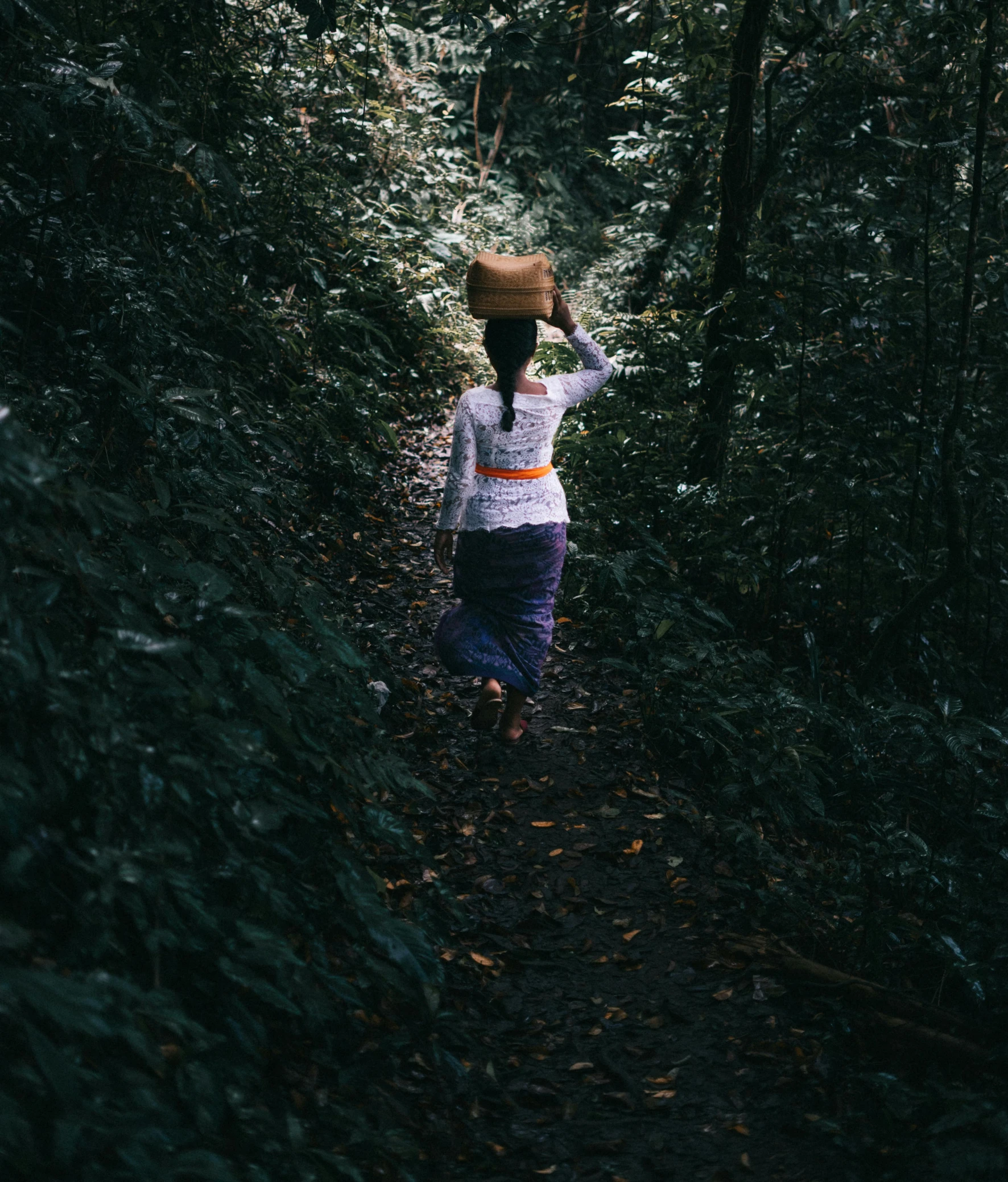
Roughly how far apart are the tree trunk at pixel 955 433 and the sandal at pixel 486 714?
2.15m

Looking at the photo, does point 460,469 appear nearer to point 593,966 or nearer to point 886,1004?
point 593,966

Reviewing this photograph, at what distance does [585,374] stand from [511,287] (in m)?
0.62

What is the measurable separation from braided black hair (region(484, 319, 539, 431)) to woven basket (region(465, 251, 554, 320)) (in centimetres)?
8

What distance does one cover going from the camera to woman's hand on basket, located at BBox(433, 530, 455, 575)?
4477mm

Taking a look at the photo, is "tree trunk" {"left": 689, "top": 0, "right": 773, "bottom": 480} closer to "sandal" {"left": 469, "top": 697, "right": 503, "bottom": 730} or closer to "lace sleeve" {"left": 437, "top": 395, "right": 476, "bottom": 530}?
"lace sleeve" {"left": 437, "top": 395, "right": 476, "bottom": 530}

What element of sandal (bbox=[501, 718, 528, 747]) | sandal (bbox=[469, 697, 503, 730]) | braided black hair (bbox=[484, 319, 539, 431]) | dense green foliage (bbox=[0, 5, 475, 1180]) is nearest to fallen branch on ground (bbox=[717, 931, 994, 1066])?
dense green foliage (bbox=[0, 5, 475, 1180])

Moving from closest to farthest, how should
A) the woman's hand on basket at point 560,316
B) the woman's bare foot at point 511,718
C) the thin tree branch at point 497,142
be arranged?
the woman's hand on basket at point 560,316 < the woman's bare foot at point 511,718 < the thin tree branch at point 497,142

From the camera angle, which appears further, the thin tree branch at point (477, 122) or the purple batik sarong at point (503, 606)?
the thin tree branch at point (477, 122)

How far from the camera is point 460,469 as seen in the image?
14.5 feet

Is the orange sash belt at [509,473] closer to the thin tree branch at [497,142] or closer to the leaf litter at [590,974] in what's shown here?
the leaf litter at [590,974]

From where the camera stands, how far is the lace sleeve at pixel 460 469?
14.3ft

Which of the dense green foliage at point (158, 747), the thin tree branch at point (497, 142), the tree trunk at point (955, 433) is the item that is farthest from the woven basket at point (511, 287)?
the thin tree branch at point (497, 142)

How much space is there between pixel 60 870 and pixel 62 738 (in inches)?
15.7

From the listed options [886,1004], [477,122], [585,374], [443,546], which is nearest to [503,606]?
[443,546]
